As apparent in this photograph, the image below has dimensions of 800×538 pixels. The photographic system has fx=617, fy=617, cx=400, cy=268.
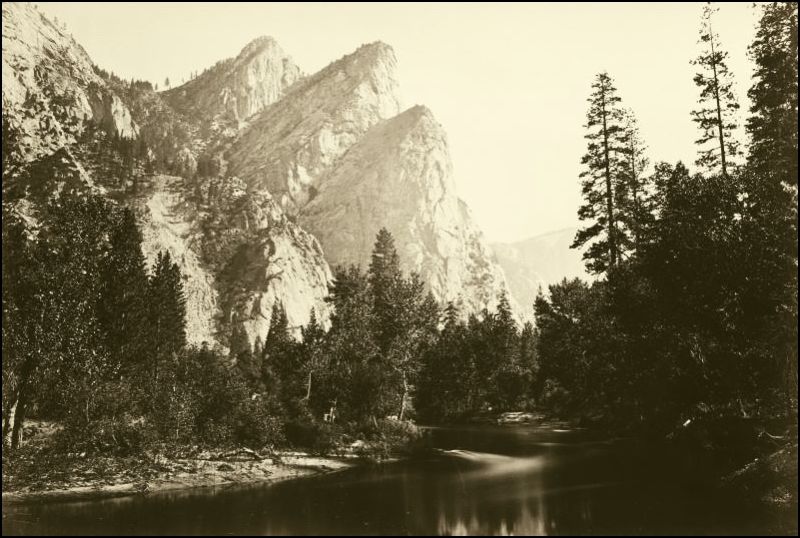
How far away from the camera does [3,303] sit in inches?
1314

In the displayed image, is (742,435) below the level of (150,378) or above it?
below

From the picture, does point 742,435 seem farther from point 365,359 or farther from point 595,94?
point 365,359

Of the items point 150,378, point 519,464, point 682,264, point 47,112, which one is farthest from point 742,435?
point 47,112

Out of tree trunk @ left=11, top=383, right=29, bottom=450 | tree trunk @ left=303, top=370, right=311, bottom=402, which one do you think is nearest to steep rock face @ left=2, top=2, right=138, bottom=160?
tree trunk @ left=303, top=370, right=311, bottom=402

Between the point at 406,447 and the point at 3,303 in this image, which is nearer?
the point at 3,303

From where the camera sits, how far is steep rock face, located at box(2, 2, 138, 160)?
424ft

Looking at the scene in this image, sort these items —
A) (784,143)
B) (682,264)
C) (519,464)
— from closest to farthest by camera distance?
(784,143), (682,264), (519,464)

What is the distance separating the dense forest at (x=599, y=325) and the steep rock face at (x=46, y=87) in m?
93.7

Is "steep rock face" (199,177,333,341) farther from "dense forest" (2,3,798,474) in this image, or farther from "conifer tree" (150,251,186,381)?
"dense forest" (2,3,798,474)

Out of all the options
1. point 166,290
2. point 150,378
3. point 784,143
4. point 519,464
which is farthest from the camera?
point 166,290

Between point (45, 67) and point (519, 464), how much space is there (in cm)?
16531

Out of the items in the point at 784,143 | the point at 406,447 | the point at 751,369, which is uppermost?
the point at 784,143

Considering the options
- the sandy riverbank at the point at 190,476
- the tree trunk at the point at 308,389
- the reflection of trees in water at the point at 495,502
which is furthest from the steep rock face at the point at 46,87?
the reflection of trees in water at the point at 495,502

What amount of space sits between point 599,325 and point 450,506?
90.1ft
